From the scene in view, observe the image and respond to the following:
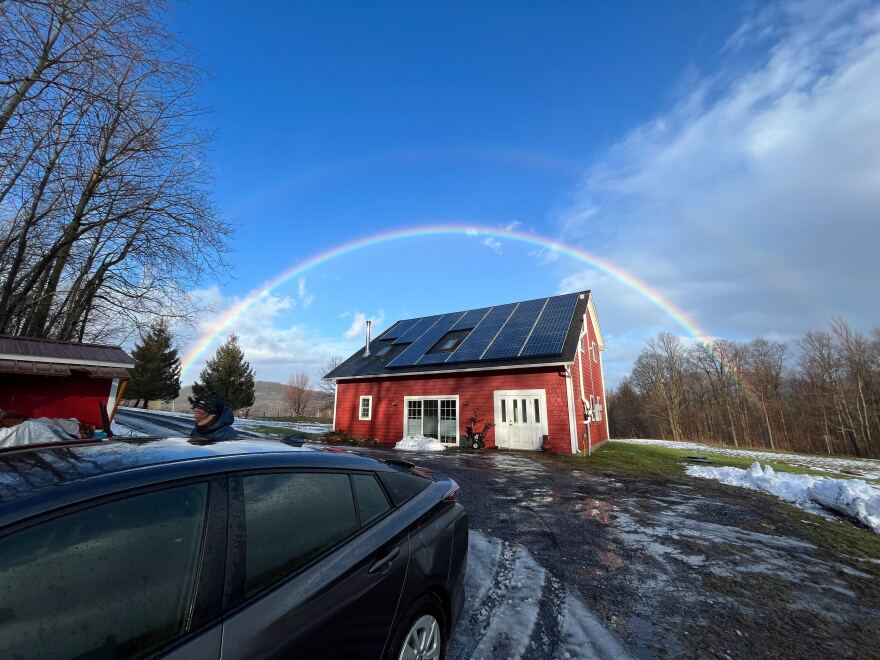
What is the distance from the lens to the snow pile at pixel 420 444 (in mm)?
14758

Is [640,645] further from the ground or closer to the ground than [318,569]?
closer to the ground

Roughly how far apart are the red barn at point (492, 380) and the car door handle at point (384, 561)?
41.0 feet

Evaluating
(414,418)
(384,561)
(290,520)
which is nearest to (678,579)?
(384,561)

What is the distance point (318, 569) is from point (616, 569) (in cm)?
356

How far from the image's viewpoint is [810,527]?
17.7ft

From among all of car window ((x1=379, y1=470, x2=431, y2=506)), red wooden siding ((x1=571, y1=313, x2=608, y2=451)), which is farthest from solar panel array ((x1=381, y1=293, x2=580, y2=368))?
car window ((x1=379, y1=470, x2=431, y2=506))

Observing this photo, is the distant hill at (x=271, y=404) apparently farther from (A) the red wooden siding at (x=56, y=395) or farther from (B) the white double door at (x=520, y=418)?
(B) the white double door at (x=520, y=418)

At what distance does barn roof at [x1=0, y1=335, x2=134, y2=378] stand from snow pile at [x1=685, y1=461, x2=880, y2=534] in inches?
594

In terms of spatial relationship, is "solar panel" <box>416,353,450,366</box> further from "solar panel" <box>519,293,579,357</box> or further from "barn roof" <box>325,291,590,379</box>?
"solar panel" <box>519,293,579,357</box>

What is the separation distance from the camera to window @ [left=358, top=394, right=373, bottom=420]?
18656mm

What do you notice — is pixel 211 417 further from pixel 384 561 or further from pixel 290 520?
pixel 384 561

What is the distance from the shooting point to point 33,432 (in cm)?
736

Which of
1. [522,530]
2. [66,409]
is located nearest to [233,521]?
[522,530]

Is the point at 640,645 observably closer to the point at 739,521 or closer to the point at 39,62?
the point at 739,521
